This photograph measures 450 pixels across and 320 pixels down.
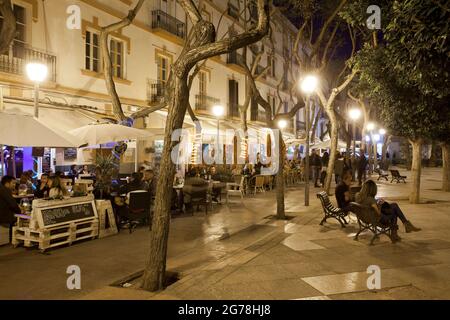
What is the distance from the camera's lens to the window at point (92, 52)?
1491cm

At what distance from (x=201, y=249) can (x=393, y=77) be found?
6.90 metres

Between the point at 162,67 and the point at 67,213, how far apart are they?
41.4 feet

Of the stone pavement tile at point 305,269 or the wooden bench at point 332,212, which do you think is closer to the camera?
the stone pavement tile at point 305,269

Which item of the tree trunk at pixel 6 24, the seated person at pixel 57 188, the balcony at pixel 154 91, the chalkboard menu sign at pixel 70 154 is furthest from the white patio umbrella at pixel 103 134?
the balcony at pixel 154 91

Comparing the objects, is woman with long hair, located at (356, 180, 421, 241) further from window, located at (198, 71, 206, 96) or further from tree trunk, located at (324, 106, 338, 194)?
window, located at (198, 71, 206, 96)

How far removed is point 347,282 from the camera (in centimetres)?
524

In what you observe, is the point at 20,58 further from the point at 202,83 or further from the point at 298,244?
the point at 202,83

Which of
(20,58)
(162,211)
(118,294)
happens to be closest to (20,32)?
(20,58)

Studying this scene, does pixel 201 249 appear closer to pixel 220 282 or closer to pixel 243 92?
pixel 220 282

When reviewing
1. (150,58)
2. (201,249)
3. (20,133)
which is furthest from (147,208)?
(150,58)

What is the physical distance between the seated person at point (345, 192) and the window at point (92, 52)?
10.6 meters

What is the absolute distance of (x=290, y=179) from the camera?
20.9 meters

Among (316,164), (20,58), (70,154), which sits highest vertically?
(20,58)

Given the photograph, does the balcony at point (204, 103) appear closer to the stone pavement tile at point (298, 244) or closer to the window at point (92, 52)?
the window at point (92, 52)
